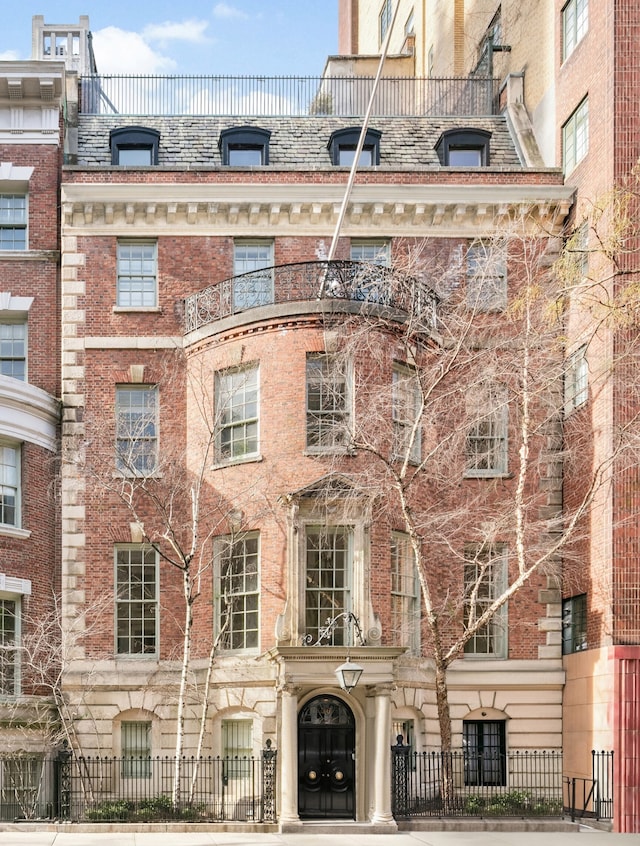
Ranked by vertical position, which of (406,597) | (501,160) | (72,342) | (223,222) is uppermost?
(501,160)

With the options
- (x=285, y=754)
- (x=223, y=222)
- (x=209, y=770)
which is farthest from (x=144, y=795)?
(x=223, y=222)

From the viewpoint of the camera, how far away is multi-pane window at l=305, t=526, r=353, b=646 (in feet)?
88.7

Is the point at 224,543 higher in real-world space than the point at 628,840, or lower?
higher

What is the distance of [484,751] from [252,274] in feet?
38.6

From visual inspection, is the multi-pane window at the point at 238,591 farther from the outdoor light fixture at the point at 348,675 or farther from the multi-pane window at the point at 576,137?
the multi-pane window at the point at 576,137

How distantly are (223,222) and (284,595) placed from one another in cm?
910

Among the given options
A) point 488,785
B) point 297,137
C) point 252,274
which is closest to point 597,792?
point 488,785

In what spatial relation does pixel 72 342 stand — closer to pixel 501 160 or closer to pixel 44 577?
pixel 44 577

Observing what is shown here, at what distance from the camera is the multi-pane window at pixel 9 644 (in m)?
28.2

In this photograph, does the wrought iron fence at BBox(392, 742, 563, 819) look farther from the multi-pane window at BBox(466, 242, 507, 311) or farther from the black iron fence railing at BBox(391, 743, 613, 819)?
the multi-pane window at BBox(466, 242, 507, 311)

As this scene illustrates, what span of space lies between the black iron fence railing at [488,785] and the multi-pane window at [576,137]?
43.7 feet

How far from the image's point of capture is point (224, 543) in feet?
94.4

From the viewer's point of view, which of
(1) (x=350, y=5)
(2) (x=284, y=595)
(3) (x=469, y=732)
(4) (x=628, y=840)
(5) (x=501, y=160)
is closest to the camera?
(4) (x=628, y=840)

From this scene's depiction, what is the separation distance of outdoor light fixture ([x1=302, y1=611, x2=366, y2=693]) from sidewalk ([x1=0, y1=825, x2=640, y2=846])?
2.79 meters
